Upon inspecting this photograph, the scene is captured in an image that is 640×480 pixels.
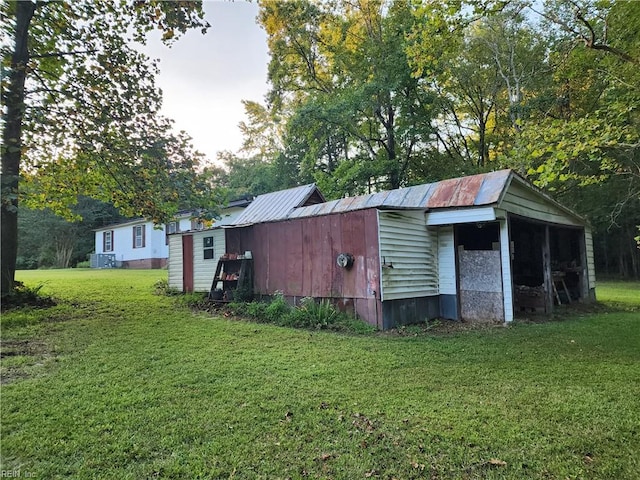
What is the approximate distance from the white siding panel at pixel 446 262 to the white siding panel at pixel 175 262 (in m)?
8.16

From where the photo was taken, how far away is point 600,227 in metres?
18.3

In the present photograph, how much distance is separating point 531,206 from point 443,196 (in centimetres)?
237

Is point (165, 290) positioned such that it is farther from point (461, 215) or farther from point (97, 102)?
point (461, 215)

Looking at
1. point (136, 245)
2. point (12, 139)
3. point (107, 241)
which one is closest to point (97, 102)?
point (12, 139)

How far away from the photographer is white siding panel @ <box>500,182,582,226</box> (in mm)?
7793

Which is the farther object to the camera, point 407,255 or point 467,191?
point 467,191

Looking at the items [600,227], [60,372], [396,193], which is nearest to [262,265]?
[396,193]

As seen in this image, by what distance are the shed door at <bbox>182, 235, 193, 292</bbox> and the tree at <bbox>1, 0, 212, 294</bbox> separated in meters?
3.46

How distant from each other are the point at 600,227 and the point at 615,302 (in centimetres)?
958

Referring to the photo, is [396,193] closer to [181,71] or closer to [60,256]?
[181,71]

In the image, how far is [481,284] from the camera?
7.75 metres

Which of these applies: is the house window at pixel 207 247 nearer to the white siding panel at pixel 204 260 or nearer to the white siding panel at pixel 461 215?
the white siding panel at pixel 204 260

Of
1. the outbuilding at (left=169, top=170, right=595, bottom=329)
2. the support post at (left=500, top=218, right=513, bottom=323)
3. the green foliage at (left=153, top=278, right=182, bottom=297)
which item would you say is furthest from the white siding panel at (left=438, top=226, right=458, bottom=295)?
the green foliage at (left=153, top=278, right=182, bottom=297)

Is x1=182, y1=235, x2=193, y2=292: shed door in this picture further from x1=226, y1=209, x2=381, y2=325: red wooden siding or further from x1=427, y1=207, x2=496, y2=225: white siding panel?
x1=427, y1=207, x2=496, y2=225: white siding panel
